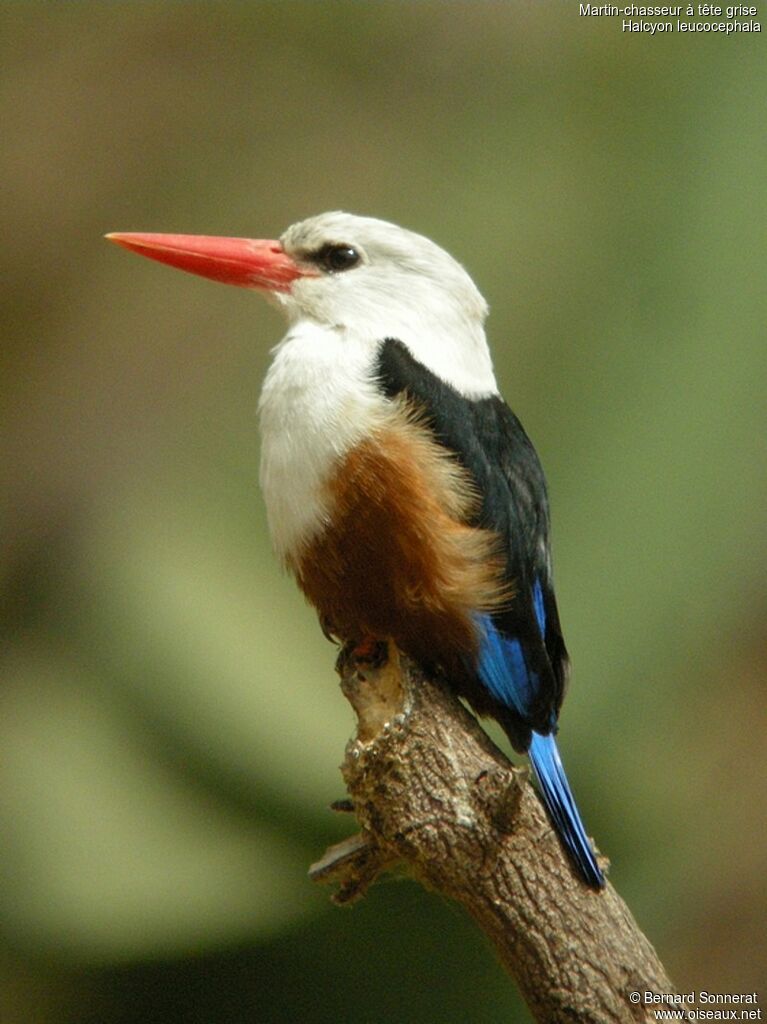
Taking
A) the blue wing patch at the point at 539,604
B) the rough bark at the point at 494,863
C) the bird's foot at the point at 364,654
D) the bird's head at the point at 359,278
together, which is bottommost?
the rough bark at the point at 494,863

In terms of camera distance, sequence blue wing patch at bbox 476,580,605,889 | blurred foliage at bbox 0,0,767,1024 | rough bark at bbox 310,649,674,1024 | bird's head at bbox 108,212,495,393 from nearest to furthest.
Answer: rough bark at bbox 310,649,674,1024 → blue wing patch at bbox 476,580,605,889 → bird's head at bbox 108,212,495,393 → blurred foliage at bbox 0,0,767,1024

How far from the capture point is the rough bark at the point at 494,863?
159 centimetres

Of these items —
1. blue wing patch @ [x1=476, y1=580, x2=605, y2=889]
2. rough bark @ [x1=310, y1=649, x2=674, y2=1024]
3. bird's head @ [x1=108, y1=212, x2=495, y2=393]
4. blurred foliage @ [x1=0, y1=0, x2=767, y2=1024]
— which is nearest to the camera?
rough bark @ [x1=310, y1=649, x2=674, y2=1024]

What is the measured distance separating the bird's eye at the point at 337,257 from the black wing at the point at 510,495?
0.70 feet

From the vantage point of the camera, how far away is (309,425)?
1.81 metres

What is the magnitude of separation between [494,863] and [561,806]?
0.15 m

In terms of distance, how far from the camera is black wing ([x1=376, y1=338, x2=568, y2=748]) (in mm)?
1790

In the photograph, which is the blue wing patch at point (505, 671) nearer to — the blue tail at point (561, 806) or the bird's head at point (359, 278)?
the blue tail at point (561, 806)

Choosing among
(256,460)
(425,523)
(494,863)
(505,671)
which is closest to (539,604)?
(505,671)

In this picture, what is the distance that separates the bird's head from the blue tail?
0.59 m

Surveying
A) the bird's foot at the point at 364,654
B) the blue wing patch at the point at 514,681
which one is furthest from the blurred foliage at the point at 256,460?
the blue wing patch at the point at 514,681

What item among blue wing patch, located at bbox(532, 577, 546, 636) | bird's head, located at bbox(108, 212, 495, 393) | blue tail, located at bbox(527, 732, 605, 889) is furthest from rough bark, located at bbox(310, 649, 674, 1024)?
bird's head, located at bbox(108, 212, 495, 393)

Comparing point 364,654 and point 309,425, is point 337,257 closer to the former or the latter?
point 309,425

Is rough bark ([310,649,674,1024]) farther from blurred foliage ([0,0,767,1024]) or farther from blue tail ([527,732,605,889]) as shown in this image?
blurred foliage ([0,0,767,1024])
